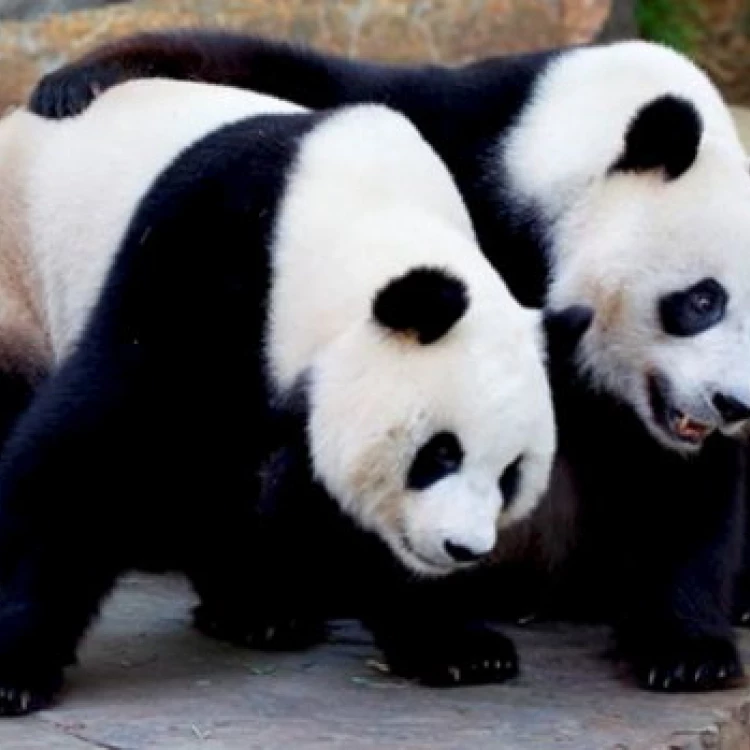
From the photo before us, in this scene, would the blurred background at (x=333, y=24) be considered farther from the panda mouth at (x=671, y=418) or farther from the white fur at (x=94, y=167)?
the panda mouth at (x=671, y=418)

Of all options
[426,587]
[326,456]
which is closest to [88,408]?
[326,456]

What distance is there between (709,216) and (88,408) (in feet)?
4.79

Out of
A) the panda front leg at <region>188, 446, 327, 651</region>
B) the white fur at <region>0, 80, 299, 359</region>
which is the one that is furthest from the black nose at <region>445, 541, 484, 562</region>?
the white fur at <region>0, 80, 299, 359</region>

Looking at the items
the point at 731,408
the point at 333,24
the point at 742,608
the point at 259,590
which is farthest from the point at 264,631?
the point at 333,24

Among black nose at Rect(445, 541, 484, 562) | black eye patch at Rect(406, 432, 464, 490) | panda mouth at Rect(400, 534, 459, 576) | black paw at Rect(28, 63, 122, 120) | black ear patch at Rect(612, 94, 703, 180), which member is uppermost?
black ear patch at Rect(612, 94, 703, 180)

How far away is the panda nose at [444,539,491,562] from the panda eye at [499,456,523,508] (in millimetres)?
171

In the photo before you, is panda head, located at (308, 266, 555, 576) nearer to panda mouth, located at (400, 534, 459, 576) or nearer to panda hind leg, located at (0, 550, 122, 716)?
panda mouth, located at (400, 534, 459, 576)

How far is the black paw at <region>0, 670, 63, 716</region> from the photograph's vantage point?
5230mm

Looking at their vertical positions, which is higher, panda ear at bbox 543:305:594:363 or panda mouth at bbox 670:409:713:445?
panda ear at bbox 543:305:594:363

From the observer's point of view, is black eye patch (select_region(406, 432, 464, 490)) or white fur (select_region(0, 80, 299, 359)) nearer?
black eye patch (select_region(406, 432, 464, 490))

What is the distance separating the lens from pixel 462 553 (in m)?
5.07

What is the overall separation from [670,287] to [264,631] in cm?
118

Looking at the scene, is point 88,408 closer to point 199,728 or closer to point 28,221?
point 199,728

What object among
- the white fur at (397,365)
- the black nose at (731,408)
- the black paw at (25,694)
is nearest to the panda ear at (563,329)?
the white fur at (397,365)
